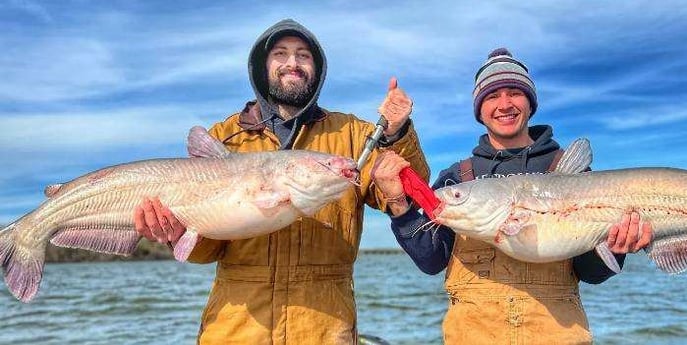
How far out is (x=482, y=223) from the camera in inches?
184

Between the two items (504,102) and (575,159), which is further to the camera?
(504,102)

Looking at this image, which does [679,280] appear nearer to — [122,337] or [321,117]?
[122,337]

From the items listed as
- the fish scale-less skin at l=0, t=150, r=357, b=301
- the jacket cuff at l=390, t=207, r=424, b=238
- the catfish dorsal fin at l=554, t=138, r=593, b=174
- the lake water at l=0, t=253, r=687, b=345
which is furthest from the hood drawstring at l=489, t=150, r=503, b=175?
the lake water at l=0, t=253, r=687, b=345

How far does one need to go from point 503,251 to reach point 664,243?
3.72 feet

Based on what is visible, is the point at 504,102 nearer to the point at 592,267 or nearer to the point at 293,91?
the point at 592,267

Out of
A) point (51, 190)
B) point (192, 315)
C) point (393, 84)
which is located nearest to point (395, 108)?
point (393, 84)

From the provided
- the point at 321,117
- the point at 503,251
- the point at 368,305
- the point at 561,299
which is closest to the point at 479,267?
the point at 503,251

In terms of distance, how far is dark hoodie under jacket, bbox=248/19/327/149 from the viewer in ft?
17.7

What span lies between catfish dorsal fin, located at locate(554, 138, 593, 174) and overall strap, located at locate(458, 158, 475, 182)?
67 cm

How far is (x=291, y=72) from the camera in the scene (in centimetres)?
548

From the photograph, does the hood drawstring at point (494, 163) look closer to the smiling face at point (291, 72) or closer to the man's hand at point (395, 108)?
the man's hand at point (395, 108)

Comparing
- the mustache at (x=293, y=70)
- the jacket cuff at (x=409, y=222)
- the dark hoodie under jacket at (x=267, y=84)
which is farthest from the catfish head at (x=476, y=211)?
the mustache at (x=293, y=70)

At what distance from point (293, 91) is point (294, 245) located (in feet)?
4.22

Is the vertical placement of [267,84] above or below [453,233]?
above
